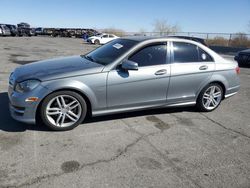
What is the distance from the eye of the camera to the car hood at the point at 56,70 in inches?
165

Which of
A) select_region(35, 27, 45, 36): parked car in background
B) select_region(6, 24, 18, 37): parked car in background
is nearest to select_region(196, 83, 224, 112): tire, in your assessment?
select_region(6, 24, 18, 37): parked car in background

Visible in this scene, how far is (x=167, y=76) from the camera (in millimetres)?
4938

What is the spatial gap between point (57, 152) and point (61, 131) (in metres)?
0.71

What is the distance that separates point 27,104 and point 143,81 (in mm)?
1995

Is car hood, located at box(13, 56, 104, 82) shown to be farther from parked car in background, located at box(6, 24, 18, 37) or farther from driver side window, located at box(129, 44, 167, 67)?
parked car in background, located at box(6, 24, 18, 37)

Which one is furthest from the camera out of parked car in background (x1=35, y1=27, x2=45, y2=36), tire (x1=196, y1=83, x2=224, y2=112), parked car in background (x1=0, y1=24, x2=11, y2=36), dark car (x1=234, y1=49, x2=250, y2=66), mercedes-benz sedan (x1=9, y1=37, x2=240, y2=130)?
parked car in background (x1=35, y1=27, x2=45, y2=36)

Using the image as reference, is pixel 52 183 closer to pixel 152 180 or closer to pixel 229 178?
pixel 152 180

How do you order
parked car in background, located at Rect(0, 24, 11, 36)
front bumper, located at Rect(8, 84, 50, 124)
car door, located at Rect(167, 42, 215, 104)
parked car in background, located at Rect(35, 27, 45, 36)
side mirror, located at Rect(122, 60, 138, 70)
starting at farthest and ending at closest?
parked car in background, located at Rect(35, 27, 45, 36) < parked car in background, located at Rect(0, 24, 11, 36) < car door, located at Rect(167, 42, 215, 104) < side mirror, located at Rect(122, 60, 138, 70) < front bumper, located at Rect(8, 84, 50, 124)

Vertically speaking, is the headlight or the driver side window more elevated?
the driver side window

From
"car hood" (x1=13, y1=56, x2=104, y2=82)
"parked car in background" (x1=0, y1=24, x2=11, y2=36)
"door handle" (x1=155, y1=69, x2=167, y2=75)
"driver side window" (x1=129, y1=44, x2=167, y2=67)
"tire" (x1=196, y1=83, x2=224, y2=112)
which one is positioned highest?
"parked car in background" (x1=0, y1=24, x2=11, y2=36)

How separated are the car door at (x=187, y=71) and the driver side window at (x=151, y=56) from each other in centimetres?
21

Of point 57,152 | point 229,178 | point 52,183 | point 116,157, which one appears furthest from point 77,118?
point 229,178

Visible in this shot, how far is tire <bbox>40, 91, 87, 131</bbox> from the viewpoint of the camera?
13.6 ft

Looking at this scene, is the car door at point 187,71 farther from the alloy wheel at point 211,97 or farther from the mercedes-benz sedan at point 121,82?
the alloy wheel at point 211,97
